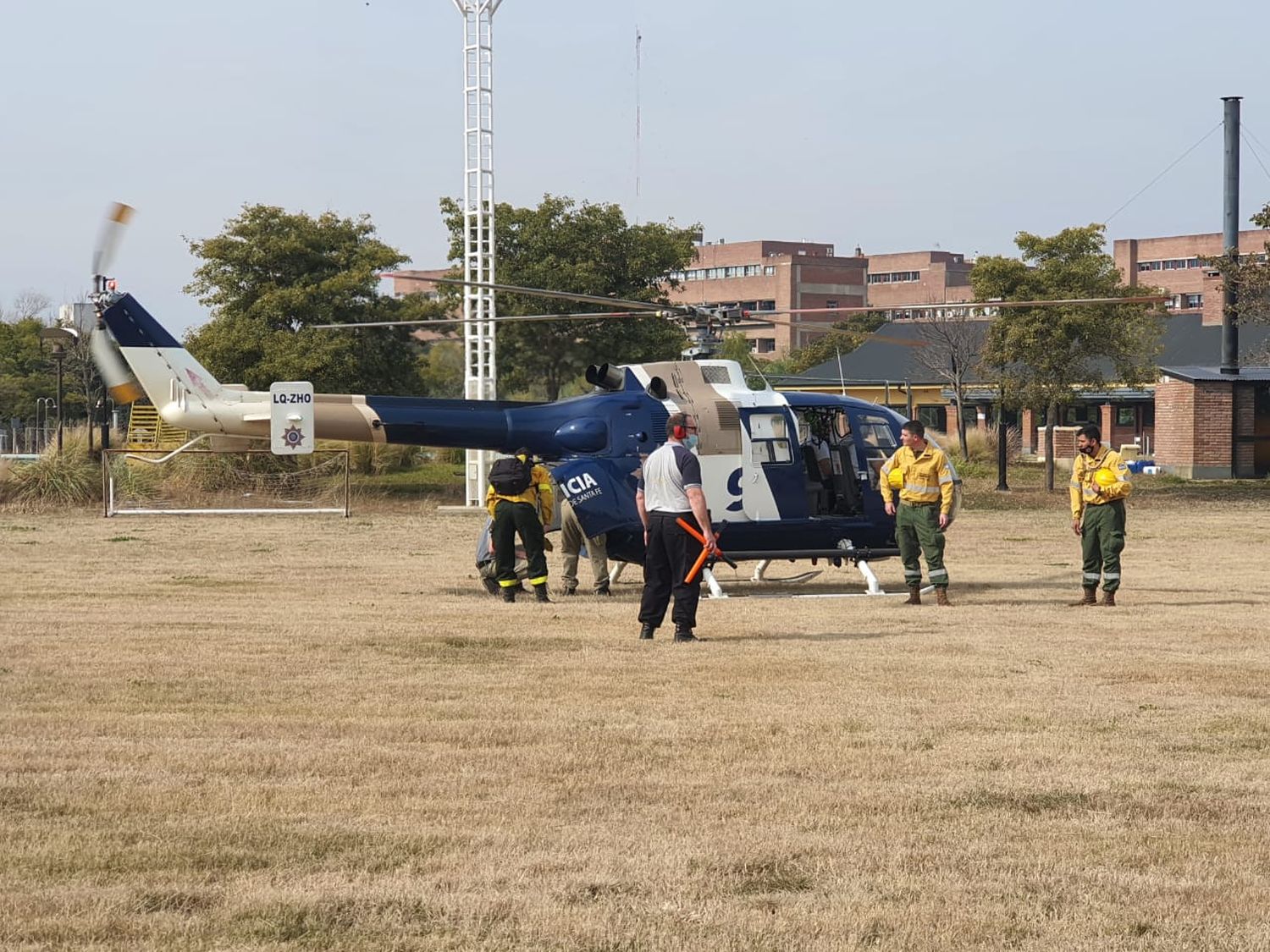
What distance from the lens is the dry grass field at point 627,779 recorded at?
16.5 feet

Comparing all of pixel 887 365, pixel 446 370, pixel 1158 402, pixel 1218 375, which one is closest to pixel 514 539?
pixel 1218 375

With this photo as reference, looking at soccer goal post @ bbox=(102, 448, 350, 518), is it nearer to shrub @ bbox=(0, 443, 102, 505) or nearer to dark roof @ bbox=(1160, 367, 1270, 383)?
shrub @ bbox=(0, 443, 102, 505)

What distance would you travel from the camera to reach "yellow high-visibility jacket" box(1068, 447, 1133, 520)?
1490 centimetres

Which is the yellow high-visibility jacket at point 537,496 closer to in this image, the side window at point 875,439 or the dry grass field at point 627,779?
the dry grass field at point 627,779

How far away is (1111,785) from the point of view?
695cm

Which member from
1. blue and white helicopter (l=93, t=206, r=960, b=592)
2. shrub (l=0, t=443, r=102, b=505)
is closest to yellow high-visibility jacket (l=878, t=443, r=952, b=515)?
blue and white helicopter (l=93, t=206, r=960, b=592)

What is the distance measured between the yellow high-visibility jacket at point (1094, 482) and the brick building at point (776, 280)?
339 feet

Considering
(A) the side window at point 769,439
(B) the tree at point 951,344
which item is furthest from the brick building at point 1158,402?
(A) the side window at point 769,439

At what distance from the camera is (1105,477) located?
14914 mm

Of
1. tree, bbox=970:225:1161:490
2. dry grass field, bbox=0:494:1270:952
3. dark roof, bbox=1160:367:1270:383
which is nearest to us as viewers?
dry grass field, bbox=0:494:1270:952

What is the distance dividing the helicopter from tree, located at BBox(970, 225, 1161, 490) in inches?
802

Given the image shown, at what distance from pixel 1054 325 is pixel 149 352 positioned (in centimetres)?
2537

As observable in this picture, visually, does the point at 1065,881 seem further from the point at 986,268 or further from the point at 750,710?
the point at 986,268

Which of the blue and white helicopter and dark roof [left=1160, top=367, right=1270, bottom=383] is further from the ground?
dark roof [left=1160, top=367, right=1270, bottom=383]
